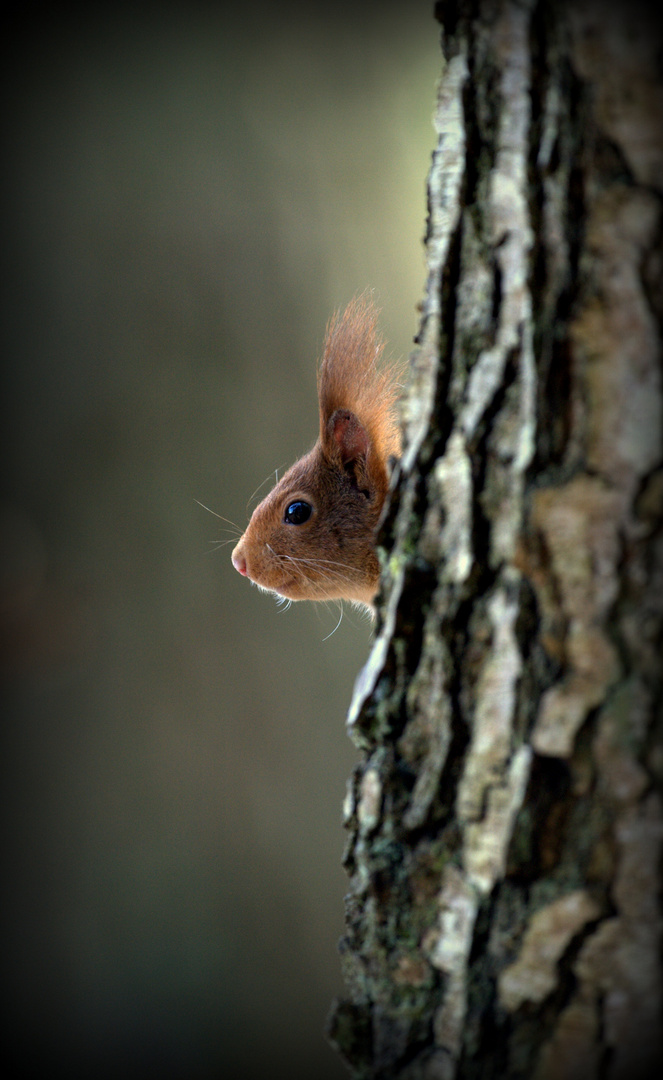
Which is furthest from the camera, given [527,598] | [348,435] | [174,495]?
[174,495]

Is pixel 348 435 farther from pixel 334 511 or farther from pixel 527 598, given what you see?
pixel 527 598

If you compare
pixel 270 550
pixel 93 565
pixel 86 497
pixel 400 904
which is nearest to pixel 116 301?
pixel 86 497

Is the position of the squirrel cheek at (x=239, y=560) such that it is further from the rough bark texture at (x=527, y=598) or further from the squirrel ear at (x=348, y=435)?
the rough bark texture at (x=527, y=598)

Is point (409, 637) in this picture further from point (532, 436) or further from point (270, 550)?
point (270, 550)

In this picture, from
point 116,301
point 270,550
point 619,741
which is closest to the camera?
Answer: point 619,741

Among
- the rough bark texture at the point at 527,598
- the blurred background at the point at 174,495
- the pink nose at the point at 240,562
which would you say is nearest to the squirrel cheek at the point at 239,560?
the pink nose at the point at 240,562

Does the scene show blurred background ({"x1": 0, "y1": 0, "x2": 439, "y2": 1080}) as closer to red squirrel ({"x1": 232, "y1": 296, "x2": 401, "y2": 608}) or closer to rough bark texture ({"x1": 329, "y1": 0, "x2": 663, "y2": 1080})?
red squirrel ({"x1": 232, "y1": 296, "x2": 401, "y2": 608})

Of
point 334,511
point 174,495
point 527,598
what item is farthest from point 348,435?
point 174,495
